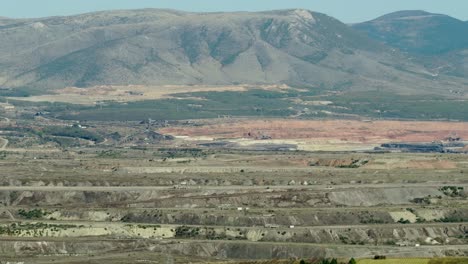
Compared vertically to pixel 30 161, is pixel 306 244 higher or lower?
higher

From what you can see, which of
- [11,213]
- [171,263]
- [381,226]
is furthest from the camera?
[11,213]

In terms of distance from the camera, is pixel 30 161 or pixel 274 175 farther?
pixel 30 161

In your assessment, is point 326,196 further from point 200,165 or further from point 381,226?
point 200,165

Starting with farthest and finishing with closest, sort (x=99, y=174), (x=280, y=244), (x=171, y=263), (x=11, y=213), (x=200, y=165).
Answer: (x=200, y=165), (x=99, y=174), (x=11, y=213), (x=280, y=244), (x=171, y=263)

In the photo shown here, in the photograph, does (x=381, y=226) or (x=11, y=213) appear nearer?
(x=381, y=226)

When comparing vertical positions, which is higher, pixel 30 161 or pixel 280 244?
pixel 280 244

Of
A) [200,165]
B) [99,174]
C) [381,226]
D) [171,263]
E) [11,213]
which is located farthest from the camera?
[200,165]

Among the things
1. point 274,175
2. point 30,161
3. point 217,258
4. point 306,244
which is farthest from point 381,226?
point 30,161

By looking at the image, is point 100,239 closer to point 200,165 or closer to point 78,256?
point 78,256

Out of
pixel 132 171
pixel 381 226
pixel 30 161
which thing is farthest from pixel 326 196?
pixel 30 161
